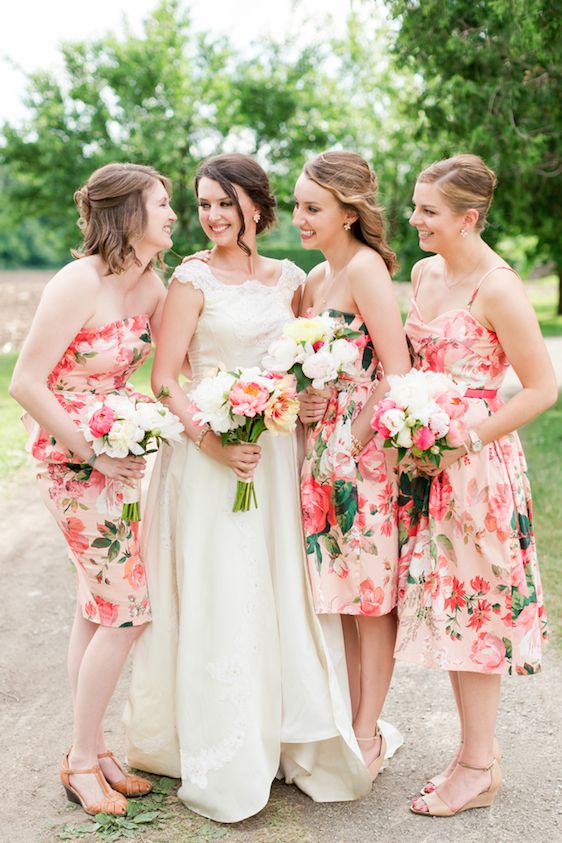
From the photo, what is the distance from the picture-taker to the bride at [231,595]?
12.6ft

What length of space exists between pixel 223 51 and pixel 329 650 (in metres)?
24.6

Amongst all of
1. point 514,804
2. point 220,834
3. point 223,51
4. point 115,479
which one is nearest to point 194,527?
point 115,479

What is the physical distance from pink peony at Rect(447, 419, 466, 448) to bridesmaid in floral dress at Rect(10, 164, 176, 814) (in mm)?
1146

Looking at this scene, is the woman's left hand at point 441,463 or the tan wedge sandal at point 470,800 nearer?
the woman's left hand at point 441,463

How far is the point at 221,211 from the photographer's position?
3891 mm

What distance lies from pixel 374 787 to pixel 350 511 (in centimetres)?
120

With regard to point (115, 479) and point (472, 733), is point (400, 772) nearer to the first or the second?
point (472, 733)

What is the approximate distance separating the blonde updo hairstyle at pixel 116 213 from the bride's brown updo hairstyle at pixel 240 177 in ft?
0.89

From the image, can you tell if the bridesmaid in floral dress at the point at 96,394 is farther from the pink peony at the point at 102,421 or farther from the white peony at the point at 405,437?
the white peony at the point at 405,437

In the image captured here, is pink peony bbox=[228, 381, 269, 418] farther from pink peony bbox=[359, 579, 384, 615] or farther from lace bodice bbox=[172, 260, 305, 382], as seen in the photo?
pink peony bbox=[359, 579, 384, 615]

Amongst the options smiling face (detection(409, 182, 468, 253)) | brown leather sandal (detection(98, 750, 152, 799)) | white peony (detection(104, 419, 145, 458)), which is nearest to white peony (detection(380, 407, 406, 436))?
smiling face (detection(409, 182, 468, 253))

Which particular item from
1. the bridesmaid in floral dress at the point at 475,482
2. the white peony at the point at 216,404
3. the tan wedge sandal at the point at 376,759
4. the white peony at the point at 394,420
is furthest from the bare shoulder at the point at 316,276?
the tan wedge sandal at the point at 376,759

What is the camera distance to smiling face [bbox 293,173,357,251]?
12.6 feet

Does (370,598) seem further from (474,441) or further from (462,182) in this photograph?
(462,182)
